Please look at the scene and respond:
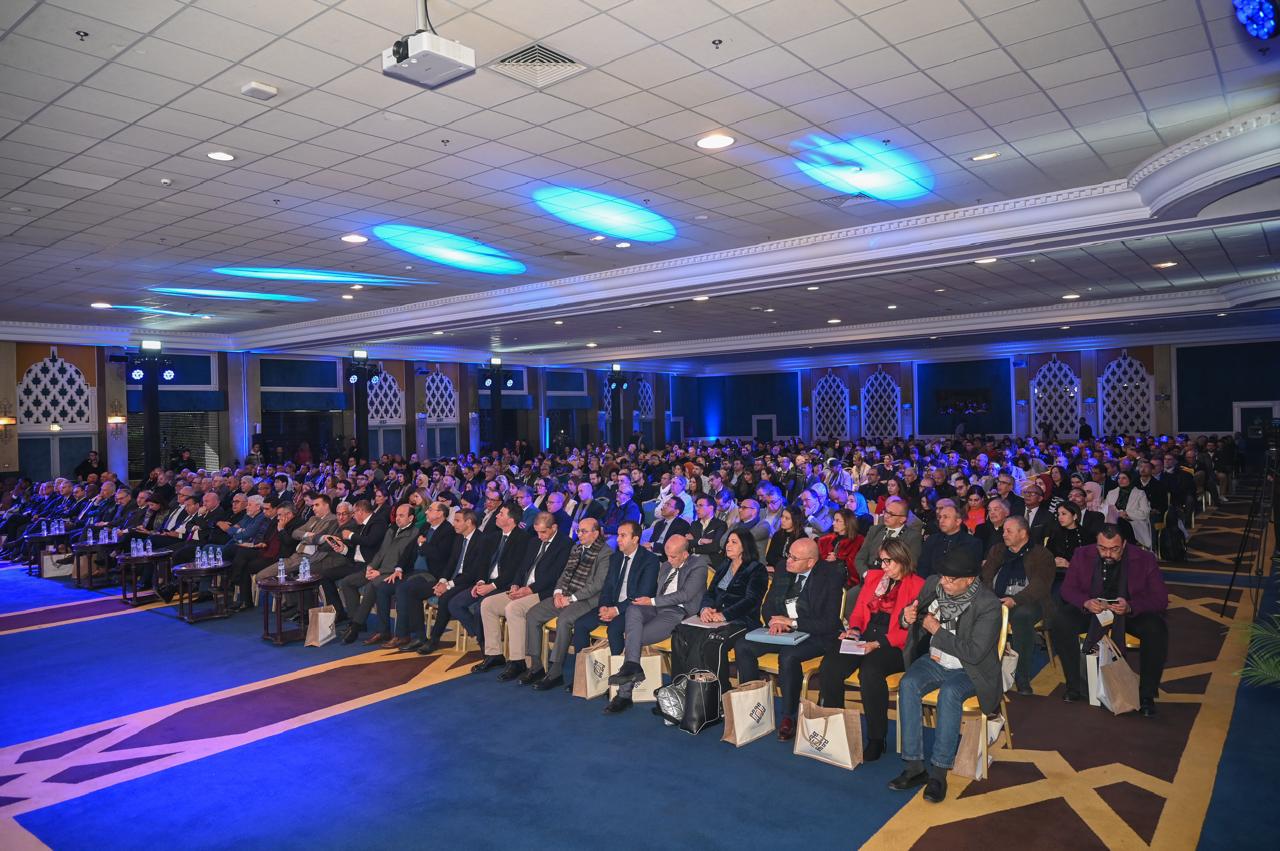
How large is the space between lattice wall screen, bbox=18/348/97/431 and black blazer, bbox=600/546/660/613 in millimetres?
15914

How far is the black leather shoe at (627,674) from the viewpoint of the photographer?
19.4 ft

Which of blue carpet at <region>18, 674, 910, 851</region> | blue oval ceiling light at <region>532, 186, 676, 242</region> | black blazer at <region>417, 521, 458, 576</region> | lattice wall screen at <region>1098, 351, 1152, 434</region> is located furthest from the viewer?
lattice wall screen at <region>1098, 351, 1152, 434</region>

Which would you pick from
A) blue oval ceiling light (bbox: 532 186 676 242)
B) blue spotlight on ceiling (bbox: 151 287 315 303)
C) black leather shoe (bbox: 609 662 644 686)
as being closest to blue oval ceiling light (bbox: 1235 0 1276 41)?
blue oval ceiling light (bbox: 532 186 676 242)

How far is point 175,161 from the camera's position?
6602 mm

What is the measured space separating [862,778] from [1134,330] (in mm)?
21221

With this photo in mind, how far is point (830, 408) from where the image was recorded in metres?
30.5

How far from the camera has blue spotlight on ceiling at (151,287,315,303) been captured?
41.5ft

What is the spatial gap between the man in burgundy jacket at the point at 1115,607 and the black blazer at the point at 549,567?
12.7ft

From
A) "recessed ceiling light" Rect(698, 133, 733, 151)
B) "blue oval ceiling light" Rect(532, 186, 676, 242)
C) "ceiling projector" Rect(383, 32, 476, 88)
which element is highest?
"blue oval ceiling light" Rect(532, 186, 676, 242)

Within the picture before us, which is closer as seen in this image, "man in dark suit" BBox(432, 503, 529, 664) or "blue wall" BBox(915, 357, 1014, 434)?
"man in dark suit" BBox(432, 503, 529, 664)

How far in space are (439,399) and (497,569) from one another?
17.9m

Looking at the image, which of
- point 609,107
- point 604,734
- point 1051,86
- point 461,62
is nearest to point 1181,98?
point 1051,86

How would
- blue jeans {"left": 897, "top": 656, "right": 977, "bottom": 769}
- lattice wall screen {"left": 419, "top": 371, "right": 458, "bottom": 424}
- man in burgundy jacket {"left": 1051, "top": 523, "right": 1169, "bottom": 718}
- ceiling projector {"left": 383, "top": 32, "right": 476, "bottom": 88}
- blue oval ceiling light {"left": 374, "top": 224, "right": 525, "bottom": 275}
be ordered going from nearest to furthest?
ceiling projector {"left": 383, "top": 32, "right": 476, "bottom": 88}, blue jeans {"left": 897, "top": 656, "right": 977, "bottom": 769}, man in burgundy jacket {"left": 1051, "top": 523, "right": 1169, "bottom": 718}, blue oval ceiling light {"left": 374, "top": 224, "right": 525, "bottom": 275}, lattice wall screen {"left": 419, "top": 371, "right": 458, "bottom": 424}

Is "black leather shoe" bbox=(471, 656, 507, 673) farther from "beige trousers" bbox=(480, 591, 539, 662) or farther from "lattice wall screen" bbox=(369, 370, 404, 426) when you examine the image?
"lattice wall screen" bbox=(369, 370, 404, 426)
